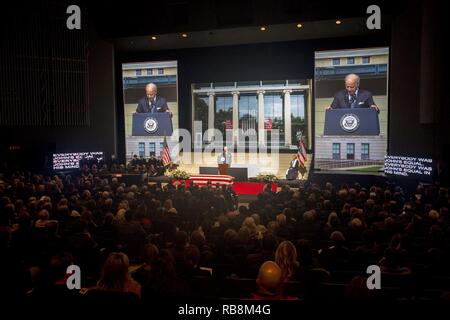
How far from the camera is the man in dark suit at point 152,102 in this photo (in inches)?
765

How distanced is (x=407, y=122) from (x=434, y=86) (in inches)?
80.9


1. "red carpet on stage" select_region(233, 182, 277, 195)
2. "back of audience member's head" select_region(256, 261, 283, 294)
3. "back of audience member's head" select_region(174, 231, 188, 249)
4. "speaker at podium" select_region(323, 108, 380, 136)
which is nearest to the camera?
"back of audience member's head" select_region(256, 261, 283, 294)

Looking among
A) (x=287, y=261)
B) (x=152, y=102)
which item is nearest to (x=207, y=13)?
(x=152, y=102)

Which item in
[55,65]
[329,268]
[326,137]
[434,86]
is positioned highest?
[55,65]

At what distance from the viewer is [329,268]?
4523mm

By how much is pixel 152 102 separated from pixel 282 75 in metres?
6.55

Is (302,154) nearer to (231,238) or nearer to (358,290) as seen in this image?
(231,238)

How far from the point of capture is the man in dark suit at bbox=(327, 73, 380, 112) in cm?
1645

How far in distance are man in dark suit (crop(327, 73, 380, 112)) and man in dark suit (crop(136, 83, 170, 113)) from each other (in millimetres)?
8291

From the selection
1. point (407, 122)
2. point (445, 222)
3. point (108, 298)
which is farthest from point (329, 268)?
point (407, 122)

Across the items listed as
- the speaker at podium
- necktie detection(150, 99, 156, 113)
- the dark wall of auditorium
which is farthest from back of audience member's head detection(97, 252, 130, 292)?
necktie detection(150, 99, 156, 113)

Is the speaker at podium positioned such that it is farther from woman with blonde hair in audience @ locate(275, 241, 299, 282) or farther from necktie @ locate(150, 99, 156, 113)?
woman with blonde hair in audience @ locate(275, 241, 299, 282)

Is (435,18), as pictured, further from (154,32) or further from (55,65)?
(55,65)

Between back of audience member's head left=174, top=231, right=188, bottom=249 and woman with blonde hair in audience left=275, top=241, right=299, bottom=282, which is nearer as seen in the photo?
woman with blonde hair in audience left=275, top=241, right=299, bottom=282
